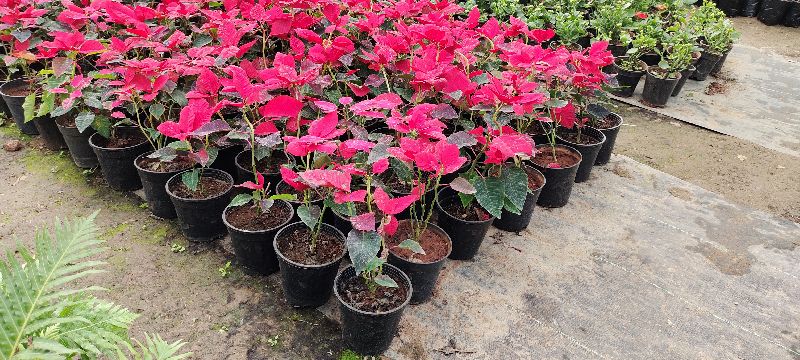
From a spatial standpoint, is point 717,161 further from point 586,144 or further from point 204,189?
point 204,189

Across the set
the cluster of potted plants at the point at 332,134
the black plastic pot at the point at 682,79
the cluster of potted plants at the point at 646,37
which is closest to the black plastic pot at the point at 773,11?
the cluster of potted plants at the point at 646,37

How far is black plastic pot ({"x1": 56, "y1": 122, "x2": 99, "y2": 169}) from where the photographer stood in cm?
267

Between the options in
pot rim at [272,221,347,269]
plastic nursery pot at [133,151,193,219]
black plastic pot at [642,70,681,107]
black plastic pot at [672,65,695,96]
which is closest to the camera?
pot rim at [272,221,347,269]

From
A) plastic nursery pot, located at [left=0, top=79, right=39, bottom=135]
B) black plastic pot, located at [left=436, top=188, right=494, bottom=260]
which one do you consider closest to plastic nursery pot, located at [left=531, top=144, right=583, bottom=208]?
black plastic pot, located at [left=436, top=188, right=494, bottom=260]

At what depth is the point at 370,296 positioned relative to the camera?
1795 mm

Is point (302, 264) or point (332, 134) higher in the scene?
point (332, 134)

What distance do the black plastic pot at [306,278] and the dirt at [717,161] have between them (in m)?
2.38

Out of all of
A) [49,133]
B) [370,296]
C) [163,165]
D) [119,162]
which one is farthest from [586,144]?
[49,133]

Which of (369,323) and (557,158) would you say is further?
(557,158)

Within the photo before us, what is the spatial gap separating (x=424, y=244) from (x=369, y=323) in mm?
494

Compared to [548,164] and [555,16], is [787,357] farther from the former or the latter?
[555,16]

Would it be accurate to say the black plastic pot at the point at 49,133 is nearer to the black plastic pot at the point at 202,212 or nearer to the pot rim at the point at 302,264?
the black plastic pot at the point at 202,212

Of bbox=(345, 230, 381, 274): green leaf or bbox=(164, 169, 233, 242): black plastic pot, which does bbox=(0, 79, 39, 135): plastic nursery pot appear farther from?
bbox=(345, 230, 381, 274): green leaf

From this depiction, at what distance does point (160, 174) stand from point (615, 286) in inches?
81.2
